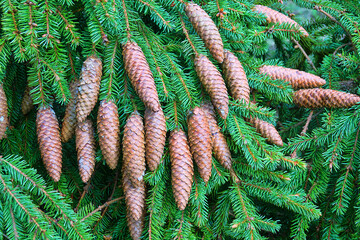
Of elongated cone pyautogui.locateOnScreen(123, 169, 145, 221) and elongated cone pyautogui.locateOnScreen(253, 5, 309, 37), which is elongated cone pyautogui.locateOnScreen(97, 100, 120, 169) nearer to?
elongated cone pyautogui.locateOnScreen(123, 169, 145, 221)

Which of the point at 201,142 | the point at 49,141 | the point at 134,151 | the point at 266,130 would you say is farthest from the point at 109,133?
the point at 266,130

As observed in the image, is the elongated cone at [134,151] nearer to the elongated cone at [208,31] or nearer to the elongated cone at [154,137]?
the elongated cone at [154,137]

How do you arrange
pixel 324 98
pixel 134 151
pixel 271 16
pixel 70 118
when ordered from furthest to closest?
pixel 271 16 → pixel 324 98 → pixel 70 118 → pixel 134 151

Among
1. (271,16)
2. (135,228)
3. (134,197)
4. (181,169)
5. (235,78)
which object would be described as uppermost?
(271,16)

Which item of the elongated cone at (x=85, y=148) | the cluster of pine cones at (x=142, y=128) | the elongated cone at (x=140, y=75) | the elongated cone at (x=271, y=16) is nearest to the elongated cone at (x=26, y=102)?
the cluster of pine cones at (x=142, y=128)

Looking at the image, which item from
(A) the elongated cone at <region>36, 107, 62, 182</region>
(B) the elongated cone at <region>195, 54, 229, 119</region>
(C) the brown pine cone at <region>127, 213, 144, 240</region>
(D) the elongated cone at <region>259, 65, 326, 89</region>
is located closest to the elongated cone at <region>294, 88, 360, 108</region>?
(D) the elongated cone at <region>259, 65, 326, 89</region>

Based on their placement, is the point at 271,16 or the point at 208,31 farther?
the point at 271,16

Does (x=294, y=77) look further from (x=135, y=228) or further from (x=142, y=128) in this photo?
(x=135, y=228)
